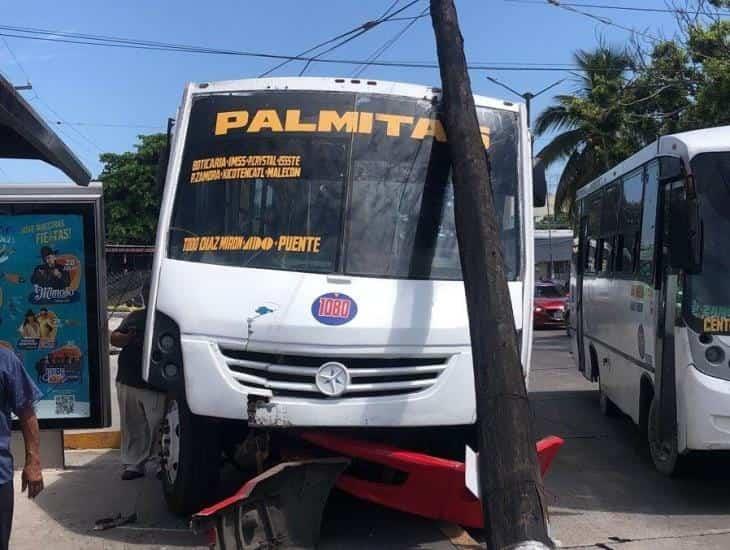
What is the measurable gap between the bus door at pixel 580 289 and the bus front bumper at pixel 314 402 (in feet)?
22.1

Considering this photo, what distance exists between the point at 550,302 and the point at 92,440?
1926 cm

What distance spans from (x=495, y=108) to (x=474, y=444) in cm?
259

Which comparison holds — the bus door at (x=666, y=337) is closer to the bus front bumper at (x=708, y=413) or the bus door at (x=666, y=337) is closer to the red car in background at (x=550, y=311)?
the bus front bumper at (x=708, y=413)

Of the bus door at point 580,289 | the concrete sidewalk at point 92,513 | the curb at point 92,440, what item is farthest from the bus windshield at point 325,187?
the bus door at point 580,289

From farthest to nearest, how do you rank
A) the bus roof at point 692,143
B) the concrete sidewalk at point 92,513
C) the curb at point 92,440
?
the curb at point 92,440 < the bus roof at point 692,143 < the concrete sidewalk at point 92,513

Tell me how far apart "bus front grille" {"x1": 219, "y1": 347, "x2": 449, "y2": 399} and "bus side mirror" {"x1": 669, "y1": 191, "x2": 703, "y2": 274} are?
7.19ft

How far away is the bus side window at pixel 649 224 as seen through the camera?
7637 mm

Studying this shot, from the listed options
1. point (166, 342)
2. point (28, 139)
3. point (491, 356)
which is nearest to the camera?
point (491, 356)

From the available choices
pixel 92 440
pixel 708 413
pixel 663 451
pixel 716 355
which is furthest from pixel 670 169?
pixel 92 440

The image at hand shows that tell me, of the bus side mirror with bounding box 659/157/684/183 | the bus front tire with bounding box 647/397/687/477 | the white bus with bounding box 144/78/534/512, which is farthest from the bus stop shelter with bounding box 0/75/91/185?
the bus front tire with bounding box 647/397/687/477

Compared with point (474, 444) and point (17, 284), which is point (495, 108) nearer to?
point (474, 444)

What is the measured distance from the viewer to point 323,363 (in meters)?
5.48

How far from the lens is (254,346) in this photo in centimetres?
550

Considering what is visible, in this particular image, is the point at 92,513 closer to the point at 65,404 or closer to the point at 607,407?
the point at 65,404
